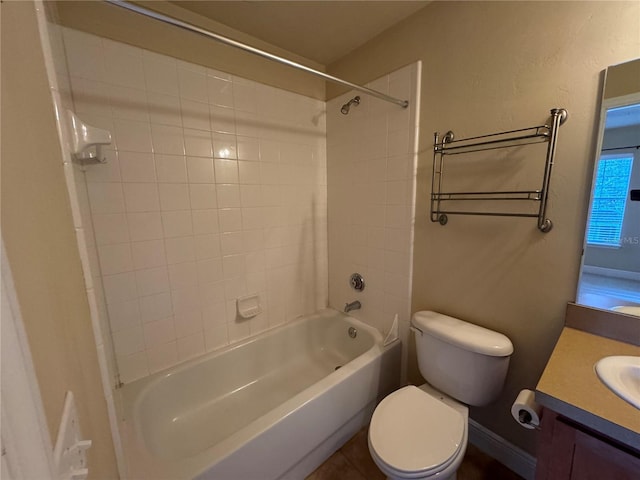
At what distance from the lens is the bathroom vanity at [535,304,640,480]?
645mm

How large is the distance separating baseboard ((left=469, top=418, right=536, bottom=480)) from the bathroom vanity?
745 mm

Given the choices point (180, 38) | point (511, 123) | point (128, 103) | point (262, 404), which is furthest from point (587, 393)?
point (180, 38)

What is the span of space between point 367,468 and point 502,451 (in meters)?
0.72

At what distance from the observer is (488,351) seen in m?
1.17

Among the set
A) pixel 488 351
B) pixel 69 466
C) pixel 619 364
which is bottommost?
pixel 488 351

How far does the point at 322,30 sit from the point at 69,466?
2087mm

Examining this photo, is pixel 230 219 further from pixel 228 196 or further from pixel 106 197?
pixel 106 197

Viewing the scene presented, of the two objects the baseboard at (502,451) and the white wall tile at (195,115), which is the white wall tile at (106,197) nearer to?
the white wall tile at (195,115)

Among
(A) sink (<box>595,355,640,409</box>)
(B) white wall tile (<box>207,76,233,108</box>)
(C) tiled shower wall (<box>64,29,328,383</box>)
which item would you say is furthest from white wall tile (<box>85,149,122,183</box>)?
(A) sink (<box>595,355,640,409</box>)

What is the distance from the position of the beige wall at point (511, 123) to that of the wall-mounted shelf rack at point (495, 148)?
0.13ft

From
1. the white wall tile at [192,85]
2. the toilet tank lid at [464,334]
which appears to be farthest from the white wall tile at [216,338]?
the white wall tile at [192,85]

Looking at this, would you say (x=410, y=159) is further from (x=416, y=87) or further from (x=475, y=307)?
(x=475, y=307)

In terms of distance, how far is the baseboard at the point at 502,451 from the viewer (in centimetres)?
131

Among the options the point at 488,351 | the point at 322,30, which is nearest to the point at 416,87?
the point at 322,30
